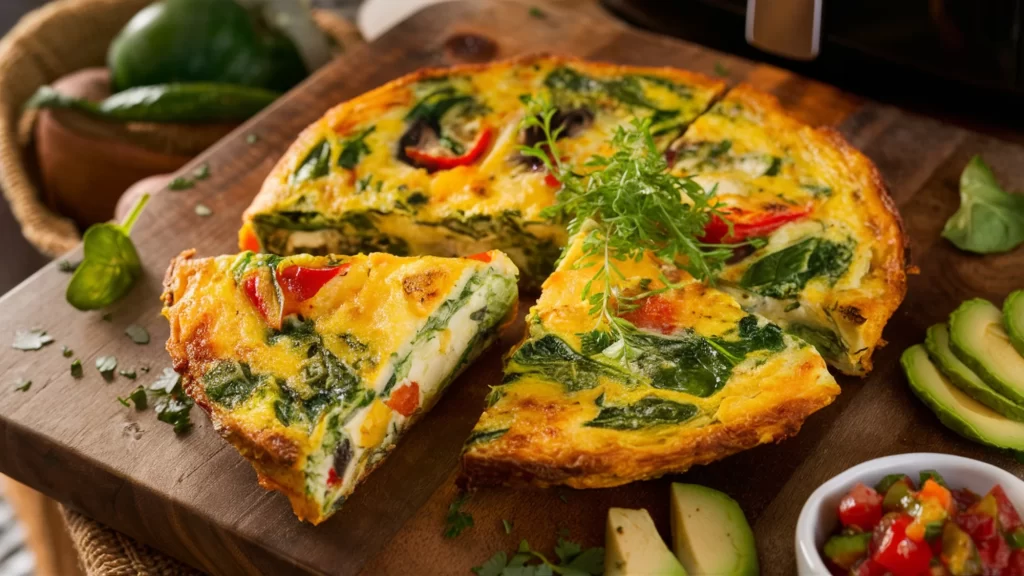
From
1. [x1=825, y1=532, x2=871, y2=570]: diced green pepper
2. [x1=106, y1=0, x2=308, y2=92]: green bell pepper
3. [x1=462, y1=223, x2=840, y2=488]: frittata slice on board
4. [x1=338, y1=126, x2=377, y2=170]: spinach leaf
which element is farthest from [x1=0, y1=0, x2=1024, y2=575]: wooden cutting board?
[x1=106, y1=0, x2=308, y2=92]: green bell pepper

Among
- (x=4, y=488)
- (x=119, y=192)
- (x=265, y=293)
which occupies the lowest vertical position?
(x=4, y=488)

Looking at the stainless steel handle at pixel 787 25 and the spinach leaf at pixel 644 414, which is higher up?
the stainless steel handle at pixel 787 25

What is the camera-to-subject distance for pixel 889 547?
10.7 ft

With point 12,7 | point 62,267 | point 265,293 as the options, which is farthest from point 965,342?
point 12,7

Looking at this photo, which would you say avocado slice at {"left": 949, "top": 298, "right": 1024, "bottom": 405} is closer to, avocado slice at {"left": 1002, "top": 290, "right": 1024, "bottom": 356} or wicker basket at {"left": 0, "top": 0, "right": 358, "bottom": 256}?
avocado slice at {"left": 1002, "top": 290, "right": 1024, "bottom": 356}

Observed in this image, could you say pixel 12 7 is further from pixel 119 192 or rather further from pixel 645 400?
pixel 645 400

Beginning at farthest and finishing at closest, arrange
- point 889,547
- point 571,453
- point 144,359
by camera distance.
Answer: point 144,359, point 571,453, point 889,547

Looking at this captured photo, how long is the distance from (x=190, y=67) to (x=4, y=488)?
304 cm

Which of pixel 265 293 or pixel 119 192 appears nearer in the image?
pixel 265 293

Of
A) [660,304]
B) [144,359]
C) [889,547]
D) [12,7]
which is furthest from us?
[12,7]

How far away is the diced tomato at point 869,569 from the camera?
3291mm

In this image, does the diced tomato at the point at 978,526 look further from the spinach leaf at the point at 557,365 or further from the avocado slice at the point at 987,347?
the spinach leaf at the point at 557,365

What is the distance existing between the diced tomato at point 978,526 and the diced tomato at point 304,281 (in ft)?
8.33

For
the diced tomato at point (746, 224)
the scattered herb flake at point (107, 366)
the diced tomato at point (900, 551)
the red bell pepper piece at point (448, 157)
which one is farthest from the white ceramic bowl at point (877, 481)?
the scattered herb flake at point (107, 366)
